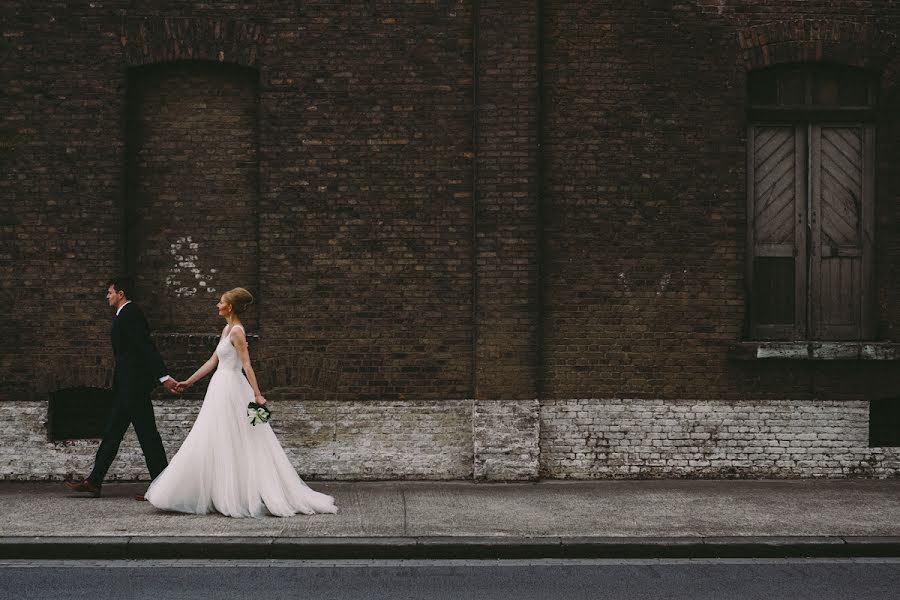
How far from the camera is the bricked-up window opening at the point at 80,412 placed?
10.4 m

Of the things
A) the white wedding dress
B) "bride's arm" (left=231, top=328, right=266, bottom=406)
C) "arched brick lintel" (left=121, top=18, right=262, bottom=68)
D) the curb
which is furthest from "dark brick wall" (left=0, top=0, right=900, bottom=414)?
the curb

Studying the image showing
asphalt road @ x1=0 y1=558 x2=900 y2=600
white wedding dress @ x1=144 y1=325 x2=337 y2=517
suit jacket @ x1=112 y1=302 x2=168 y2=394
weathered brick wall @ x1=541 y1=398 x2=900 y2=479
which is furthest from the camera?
weathered brick wall @ x1=541 y1=398 x2=900 y2=479

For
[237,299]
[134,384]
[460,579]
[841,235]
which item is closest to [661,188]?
[841,235]

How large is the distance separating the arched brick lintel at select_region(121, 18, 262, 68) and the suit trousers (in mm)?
3460

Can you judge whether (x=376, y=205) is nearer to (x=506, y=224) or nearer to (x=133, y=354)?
(x=506, y=224)

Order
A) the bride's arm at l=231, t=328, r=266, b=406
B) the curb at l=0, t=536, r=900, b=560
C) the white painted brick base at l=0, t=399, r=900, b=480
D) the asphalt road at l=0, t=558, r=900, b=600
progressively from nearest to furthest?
the asphalt road at l=0, t=558, r=900, b=600 < the curb at l=0, t=536, r=900, b=560 < the bride's arm at l=231, t=328, r=266, b=406 < the white painted brick base at l=0, t=399, r=900, b=480

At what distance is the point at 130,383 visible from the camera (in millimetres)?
9203

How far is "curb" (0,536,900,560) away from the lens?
7.34 metres

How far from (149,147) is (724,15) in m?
6.15

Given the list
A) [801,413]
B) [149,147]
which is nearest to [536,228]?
[801,413]

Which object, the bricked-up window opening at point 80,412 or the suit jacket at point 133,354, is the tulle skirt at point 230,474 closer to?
the suit jacket at point 133,354

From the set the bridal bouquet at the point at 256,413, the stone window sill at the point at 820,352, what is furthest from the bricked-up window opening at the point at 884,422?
the bridal bouquet at the point at 256,413

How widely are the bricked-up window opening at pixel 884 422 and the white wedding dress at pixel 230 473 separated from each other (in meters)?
5.97

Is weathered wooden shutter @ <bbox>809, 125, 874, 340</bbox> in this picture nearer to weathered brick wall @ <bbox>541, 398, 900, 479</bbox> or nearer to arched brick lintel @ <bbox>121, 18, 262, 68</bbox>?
weathered brick wall @ <bbox>541, 398, 900, 479</bbox>
